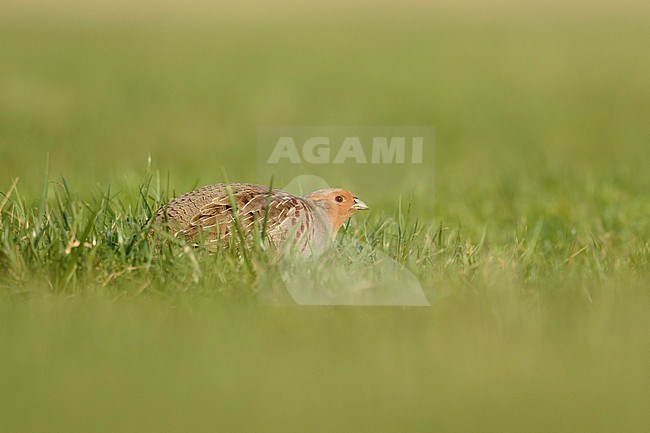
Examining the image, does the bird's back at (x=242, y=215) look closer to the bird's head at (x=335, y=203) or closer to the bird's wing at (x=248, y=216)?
the bird's wing at (x=248, y=216)

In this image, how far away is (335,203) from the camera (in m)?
6.81


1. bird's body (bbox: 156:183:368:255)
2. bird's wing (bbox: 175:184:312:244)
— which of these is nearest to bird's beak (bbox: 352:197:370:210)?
bird's body (bbox: 156:183:368:255)

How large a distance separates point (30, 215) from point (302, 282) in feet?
6.94

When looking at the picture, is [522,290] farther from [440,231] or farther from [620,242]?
[620,242]

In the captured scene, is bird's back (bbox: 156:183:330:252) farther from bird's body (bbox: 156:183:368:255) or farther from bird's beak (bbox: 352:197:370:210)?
bird's beak (bbox: 352:197:370:210)

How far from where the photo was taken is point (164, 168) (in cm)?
1300

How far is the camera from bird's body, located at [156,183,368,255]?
249 inches

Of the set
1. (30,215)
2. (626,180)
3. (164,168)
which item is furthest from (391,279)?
(164,168)

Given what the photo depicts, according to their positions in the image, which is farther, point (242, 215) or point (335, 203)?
point (335, 203)

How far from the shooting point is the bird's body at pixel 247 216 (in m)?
6.32

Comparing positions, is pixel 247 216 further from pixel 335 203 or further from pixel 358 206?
pixel 358 206

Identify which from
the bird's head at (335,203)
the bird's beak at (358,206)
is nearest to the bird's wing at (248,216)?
the bird's head at (335,203)

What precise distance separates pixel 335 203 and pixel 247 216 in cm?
69

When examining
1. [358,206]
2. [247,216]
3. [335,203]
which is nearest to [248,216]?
[247,216]
